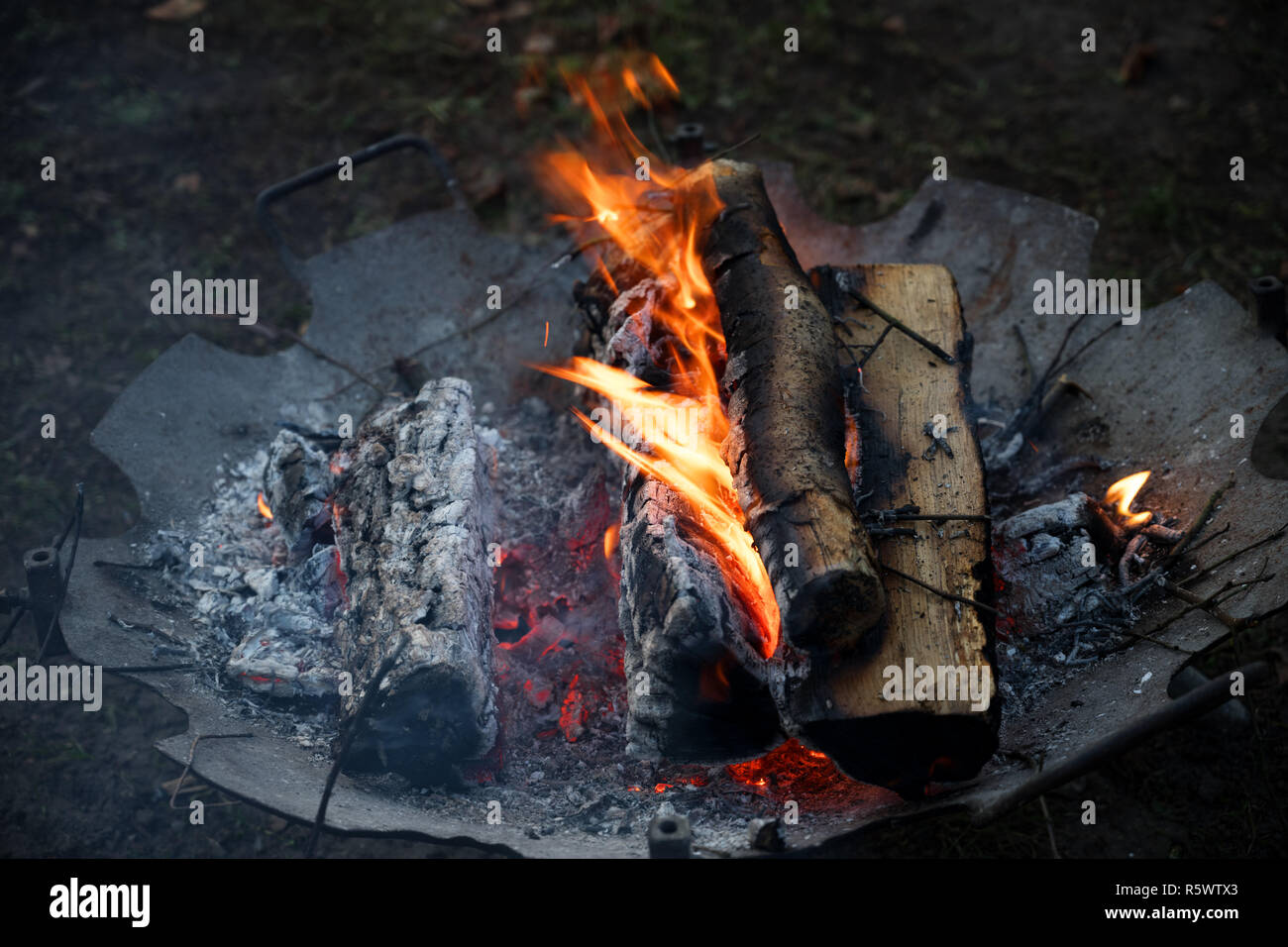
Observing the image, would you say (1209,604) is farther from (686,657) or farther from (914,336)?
(686,657)

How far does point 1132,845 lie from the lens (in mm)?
3432

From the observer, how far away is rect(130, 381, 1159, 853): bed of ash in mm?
2746

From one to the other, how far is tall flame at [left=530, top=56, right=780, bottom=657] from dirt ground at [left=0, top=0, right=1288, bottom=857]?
81.2 inches

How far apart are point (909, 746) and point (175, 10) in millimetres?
7125

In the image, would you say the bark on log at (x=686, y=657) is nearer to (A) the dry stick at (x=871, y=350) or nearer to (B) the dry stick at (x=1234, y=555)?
(A) the dry stick at (x=871, y=350)

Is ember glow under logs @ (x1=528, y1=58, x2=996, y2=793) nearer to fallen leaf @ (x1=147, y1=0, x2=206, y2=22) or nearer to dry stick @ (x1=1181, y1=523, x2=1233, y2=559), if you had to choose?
dry stick @ (x1=1181, y1=523, x2=1233, y2=559)

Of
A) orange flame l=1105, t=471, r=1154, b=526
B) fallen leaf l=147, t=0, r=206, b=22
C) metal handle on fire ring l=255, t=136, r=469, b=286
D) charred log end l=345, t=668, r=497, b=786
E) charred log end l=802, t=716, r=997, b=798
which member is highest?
fallen leaf l=147, t=0, r=206, b=22

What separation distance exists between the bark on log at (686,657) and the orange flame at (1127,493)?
1.45m

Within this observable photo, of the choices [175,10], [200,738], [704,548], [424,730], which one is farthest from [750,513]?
[175,10]

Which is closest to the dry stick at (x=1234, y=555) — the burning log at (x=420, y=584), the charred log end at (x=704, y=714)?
the charred log end at (x=704, y=714)

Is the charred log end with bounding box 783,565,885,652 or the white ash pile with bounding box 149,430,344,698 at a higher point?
the white ash pile with bounding box 149,430,344,698

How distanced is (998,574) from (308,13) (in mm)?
6412

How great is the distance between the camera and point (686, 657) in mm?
2547

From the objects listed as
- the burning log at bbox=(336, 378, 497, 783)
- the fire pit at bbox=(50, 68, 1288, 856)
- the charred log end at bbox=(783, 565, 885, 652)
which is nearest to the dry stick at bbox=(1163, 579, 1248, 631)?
the fire pit at bbox=(50, 68, 1288, 856)
